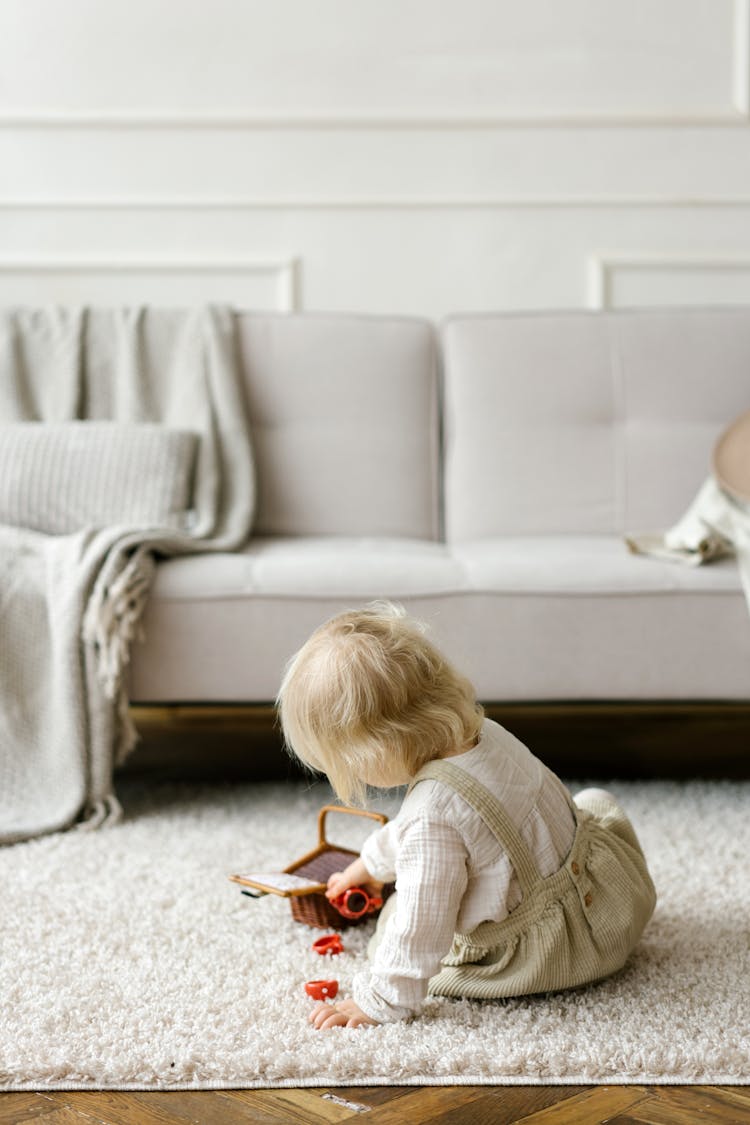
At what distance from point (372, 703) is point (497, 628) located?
777 mm

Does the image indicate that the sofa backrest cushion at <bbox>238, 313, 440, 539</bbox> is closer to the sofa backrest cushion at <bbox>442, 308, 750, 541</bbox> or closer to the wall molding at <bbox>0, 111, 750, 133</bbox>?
the sofa backrest cushion at <bbox>442, 308, 750, 541</bbox>

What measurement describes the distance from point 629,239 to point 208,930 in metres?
2.08

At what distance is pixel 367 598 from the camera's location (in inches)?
72.3

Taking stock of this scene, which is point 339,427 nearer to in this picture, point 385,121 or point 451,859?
point 385,121

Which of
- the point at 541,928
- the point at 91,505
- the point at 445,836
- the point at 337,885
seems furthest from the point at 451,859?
the point at 91,505

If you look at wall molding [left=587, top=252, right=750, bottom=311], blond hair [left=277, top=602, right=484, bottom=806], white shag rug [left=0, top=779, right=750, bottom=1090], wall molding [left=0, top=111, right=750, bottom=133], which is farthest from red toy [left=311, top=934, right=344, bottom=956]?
wall molding [left=0, top=111, right=750, bottom=133]

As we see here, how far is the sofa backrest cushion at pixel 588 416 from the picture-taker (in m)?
2.38

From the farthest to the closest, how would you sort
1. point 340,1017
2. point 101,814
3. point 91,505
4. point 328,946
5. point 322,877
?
point 91,505
point 101,814
point 322,877
point 328,946
point 340,1017

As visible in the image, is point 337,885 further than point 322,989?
Yes

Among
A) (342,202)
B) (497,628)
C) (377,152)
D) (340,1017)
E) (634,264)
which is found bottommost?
(340,1017)

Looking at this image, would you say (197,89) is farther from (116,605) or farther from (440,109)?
(116,605)

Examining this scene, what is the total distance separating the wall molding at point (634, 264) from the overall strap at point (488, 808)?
195 centimetres

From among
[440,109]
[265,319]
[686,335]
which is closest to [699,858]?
[686,335]

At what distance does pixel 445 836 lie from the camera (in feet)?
3.66
